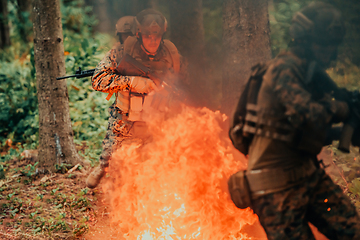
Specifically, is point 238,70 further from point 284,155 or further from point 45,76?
point 45,76

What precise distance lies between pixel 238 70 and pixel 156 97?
1.17m

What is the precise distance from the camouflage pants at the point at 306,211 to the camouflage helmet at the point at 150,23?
2537 millimetres

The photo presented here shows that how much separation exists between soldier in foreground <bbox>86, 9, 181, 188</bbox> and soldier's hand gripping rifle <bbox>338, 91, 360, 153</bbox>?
241 cm

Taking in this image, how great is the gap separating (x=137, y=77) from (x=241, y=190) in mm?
2283

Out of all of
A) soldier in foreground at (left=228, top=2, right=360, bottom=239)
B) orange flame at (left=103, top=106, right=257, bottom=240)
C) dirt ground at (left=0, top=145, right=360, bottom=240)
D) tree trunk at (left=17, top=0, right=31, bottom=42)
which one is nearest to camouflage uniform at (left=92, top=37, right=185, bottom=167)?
orange flame at (left=103, top=106, right=257, bottom=240)

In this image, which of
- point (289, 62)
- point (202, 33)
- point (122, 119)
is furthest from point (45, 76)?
point (289, 62)

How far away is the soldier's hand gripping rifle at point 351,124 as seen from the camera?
2254 mm

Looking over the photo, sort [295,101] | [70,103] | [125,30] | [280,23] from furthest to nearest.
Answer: [70,103] < [280,23] < [125,30] < [295,101]

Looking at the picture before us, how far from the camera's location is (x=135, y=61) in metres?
4.04

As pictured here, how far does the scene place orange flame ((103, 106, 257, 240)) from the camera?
139 inches

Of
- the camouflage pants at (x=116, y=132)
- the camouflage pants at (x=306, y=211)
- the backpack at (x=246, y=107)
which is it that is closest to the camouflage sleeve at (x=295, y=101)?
the backpack at (x=246, y=107)

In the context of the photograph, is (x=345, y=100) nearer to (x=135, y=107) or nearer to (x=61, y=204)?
(x=135, y=107)

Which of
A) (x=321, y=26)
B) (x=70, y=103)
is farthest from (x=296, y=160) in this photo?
(x=70, y=103)

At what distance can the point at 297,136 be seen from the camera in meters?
2.22
